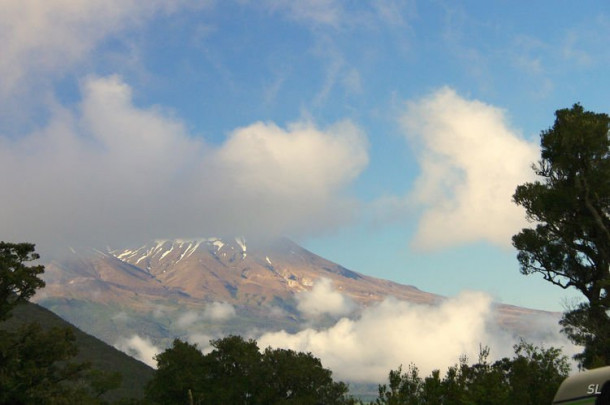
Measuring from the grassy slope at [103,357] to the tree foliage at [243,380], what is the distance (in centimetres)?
8505

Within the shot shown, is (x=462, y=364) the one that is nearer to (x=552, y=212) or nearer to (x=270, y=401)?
(x=552, y=212)

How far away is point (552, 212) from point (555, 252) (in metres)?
2.41

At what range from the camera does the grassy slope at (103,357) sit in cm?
16762

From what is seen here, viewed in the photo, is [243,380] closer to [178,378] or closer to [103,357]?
[178,378]

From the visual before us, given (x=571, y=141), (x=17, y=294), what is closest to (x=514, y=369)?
(x=571, y=141)

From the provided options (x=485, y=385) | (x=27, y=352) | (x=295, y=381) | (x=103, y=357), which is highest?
(x=103, y=357)

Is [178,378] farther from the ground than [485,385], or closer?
closer

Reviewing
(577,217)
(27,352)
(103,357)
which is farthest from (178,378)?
(103,357)

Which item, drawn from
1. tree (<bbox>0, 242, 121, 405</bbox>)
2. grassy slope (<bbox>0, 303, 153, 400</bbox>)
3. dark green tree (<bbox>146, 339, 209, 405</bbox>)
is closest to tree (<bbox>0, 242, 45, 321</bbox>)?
tree (<bbox>0, 242, 121, 405</bbox>)

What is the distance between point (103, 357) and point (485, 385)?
178m

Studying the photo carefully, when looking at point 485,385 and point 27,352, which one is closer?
point 485,385

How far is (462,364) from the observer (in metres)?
26.5

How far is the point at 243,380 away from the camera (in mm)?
87438

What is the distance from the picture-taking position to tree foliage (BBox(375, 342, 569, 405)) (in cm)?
2445
